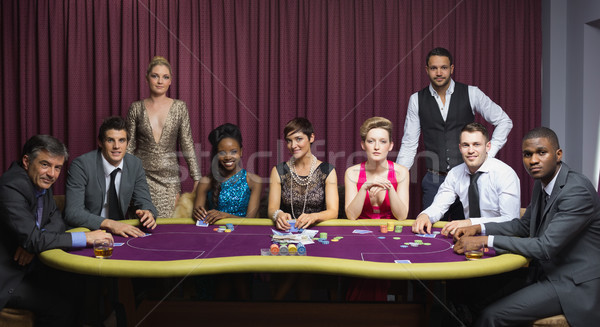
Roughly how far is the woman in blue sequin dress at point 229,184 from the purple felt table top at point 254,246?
0.56m

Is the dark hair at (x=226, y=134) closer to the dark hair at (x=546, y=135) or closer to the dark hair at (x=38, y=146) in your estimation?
the dark hair at (x=38, y=146)

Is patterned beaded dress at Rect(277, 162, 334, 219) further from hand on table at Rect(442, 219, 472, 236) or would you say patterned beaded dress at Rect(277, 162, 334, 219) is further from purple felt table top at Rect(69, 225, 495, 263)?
hand on table at Rect(442, 219, 472, 236)

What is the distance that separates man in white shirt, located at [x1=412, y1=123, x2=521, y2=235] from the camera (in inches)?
112

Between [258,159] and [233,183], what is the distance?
142 cm

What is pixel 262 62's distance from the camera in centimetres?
462

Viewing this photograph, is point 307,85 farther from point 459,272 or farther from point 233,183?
point 459,272

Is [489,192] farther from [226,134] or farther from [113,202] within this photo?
[113,202]

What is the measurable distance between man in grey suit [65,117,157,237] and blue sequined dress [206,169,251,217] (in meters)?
0.47

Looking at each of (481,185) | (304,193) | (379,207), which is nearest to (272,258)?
(304,193)

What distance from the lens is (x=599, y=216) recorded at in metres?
2.14

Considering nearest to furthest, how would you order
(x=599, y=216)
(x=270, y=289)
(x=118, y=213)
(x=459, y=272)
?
1. (x=459, y=272)
2. (x=599, y=216)
3. (x=118, y=213)
4. (x=270, y=289)

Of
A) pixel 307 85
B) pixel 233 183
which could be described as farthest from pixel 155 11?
pixel 233 183

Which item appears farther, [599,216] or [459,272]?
[599,216]

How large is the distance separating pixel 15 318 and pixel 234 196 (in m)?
1.47
